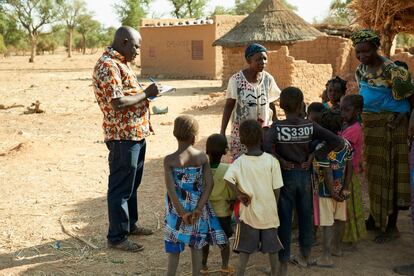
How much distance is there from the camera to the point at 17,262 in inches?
145

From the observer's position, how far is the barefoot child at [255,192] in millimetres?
2988

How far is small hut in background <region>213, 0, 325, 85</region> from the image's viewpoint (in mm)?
A: 15758

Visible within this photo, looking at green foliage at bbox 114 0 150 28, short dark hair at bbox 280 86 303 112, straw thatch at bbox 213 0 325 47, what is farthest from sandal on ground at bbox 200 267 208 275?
green foliage at bbox 114 0 150 28

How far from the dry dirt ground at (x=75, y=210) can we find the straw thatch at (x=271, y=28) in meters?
5.70

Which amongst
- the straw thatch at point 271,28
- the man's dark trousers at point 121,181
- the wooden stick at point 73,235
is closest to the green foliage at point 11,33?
the straw thatch at point 271,28

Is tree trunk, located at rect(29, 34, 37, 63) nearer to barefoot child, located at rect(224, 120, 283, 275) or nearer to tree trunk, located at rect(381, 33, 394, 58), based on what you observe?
tree trunk, located at rect(381, 33, 394, 58)

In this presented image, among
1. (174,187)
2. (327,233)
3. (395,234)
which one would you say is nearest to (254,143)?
(174,187)

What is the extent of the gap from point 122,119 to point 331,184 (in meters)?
1.68

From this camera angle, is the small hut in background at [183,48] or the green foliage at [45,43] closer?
the small hut in background at [183,48]

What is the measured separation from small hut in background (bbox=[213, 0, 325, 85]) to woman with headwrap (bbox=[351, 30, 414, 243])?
475 inches

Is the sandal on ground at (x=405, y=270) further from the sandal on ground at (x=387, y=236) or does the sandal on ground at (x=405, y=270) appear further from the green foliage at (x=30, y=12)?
the green foliage at (x=30, y=12)

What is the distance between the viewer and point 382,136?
390 cm

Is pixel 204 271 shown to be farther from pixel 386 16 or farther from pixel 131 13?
pixel 131 13

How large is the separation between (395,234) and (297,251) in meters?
0.92
